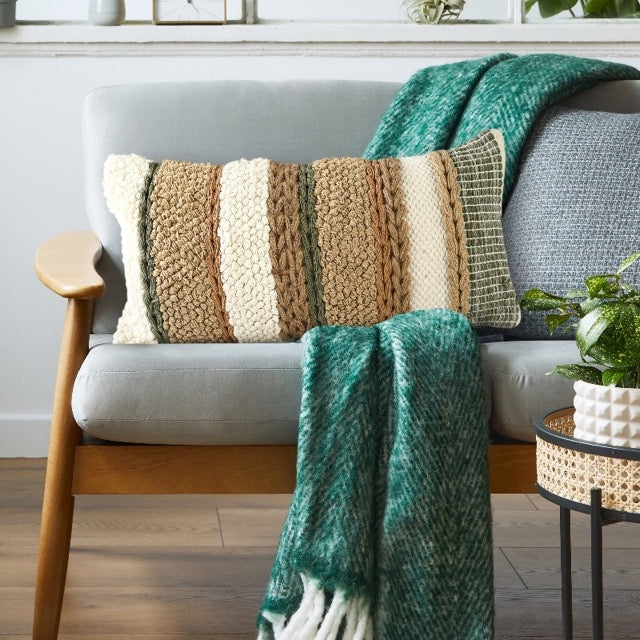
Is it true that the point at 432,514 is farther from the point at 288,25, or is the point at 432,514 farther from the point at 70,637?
the point at 288,25

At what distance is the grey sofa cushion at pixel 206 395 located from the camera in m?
1.43

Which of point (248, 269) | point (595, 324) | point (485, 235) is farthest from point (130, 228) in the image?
point (595, 324)

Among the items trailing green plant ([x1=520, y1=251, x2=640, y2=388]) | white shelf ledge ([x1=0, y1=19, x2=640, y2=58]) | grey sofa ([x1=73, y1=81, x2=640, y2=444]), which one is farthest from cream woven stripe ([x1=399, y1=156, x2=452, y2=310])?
white shelf ledge ([x1=0, y1=19, x2=640, y2=58])

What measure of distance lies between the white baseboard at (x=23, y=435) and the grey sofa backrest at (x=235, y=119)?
819mm

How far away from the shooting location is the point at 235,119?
1.97m

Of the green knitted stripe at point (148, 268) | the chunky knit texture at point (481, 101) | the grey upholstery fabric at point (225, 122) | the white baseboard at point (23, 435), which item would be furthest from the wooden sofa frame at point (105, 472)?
the white baseboard at point (23, 435)

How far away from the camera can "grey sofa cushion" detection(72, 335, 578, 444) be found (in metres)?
1.43

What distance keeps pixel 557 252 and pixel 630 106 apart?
442 mm

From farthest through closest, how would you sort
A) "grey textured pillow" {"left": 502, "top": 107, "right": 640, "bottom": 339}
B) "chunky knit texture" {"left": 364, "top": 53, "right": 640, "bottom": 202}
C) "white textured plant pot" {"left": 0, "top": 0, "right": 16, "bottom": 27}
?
"white textured plant pot" {"left": 0, "top": 0, "right": 16, "bottom": 27} < "chunky knit texture" {"left": 364, "top": 53, "right": 640, "bottom": 202} < "grey textured pillow" {"left": 502, "top": 107, "right": 640, "bottom": 339}

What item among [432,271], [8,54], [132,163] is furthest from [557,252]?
[8,54]

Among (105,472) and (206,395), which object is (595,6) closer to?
(206,395)

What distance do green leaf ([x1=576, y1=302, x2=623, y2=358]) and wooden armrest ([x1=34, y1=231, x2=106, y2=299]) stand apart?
689 millimetres

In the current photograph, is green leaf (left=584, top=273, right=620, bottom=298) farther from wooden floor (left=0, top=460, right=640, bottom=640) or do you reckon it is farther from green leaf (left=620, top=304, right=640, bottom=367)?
wooden floor (left=0, top=460, right=640, bottom=640)

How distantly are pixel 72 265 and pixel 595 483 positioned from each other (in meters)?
0.91
